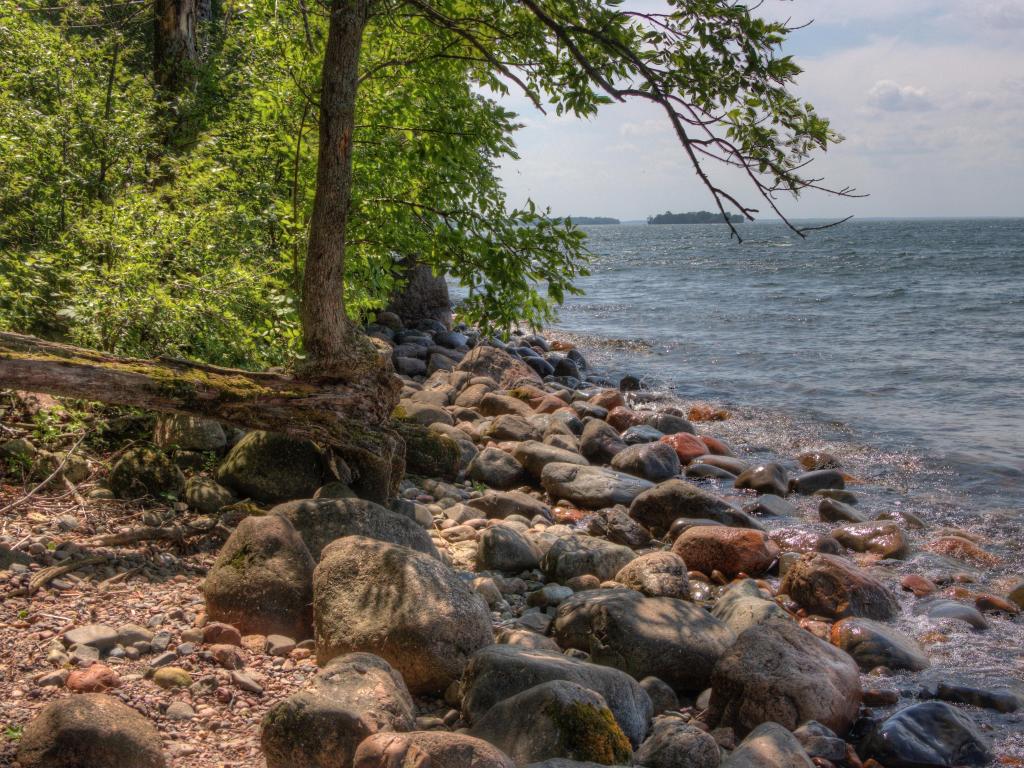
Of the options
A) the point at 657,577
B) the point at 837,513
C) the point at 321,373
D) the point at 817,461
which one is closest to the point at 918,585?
the point at 837,513

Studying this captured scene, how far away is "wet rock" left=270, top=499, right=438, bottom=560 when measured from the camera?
5.57m

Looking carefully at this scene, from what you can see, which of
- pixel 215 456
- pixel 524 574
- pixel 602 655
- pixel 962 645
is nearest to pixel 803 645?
pixel 602 655

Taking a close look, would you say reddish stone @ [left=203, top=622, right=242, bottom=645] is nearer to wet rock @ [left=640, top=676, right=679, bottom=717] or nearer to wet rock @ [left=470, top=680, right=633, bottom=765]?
wet rock @ [left=470, top=680, right=633, bottom=765]

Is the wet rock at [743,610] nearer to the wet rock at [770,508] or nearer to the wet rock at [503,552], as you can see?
the wet rock at [503,552]

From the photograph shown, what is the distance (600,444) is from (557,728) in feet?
26.1

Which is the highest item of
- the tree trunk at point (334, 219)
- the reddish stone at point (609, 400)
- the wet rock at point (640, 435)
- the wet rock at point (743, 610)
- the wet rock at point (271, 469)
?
the tree trunk at point (334, 219)

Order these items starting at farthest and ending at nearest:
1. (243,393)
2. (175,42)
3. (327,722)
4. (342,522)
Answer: (175,42) < (243,393) < (342,522) < (327,722)

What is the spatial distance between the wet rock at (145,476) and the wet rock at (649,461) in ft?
20.0

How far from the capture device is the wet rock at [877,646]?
6.09 metres

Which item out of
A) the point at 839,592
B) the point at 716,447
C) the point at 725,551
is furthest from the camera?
the point at 716,447

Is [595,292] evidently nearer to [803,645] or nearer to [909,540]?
[909,540]

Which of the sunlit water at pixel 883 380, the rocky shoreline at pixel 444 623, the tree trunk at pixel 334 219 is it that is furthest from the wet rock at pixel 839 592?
the tree trunk at pixel 334 219

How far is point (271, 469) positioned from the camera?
21.6 feet

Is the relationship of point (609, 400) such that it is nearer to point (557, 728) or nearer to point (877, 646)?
point (877, 646)
